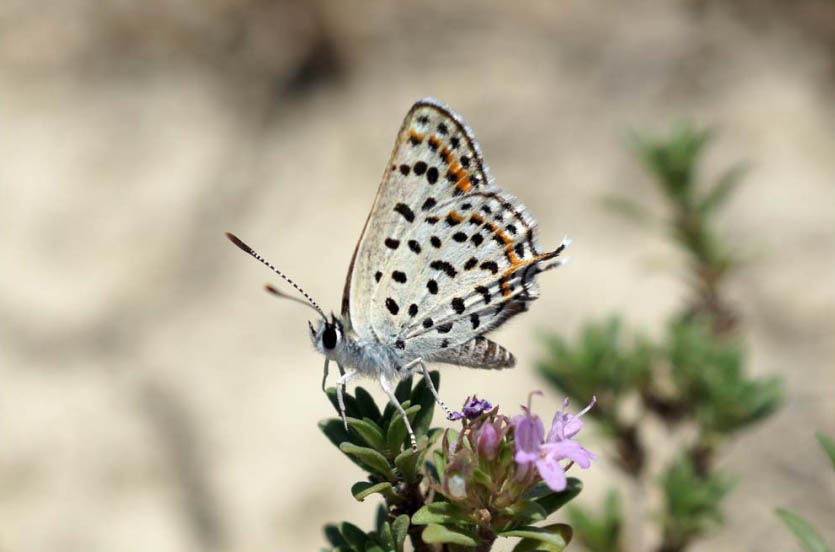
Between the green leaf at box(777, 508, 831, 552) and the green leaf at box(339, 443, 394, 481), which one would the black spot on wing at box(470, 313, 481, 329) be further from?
the green leaf at box(777, 508, 831, 552)

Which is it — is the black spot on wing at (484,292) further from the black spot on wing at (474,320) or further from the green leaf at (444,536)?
the green leaf at (444,536)

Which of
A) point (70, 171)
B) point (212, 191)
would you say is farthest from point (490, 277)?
point (70, 171)

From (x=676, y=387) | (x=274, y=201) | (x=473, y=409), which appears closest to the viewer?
(x=473, y=409)

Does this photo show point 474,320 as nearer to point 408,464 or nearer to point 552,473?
point 408,464

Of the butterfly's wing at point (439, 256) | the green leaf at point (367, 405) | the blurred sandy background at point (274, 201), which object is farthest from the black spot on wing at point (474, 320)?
the blurred sandy background at point (274, 201)

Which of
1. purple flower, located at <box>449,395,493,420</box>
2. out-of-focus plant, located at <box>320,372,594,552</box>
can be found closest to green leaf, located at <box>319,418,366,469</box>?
out-of-focus plant, located at <box>320,372,594,552</box>

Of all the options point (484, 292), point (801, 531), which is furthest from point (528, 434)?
point (484, 292)
